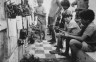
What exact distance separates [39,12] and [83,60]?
3343mm

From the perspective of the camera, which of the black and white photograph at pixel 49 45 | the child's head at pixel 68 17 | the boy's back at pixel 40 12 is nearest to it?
the black and white photograph at pixel 49 45

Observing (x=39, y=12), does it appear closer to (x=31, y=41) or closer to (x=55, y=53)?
(x=31, y=41)

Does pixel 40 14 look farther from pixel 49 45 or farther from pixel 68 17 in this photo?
pixel 68 17

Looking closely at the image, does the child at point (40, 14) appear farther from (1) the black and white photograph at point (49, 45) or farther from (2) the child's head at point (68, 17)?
(2) the child's head at point (68, 17)

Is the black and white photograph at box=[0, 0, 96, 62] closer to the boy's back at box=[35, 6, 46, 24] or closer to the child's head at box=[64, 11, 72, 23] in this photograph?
the child's head at box=[64, 11, 72, 23]

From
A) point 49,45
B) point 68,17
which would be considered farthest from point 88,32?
point 49,45

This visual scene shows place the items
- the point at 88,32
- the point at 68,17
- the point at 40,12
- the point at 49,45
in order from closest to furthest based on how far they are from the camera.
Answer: the point at 88,32, the point at 68,17, the point at 49,45, the point at 40,12

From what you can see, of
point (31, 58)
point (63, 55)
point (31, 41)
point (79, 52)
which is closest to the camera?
point (79, 52)

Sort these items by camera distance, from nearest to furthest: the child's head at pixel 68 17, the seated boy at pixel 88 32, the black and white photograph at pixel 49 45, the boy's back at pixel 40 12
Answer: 1. the black and white photograph at pixel 49 45
2. the seated boy at pixel 88 32
3. the child's head at pixel 68 17
4. the boy's back at pixel 40 12

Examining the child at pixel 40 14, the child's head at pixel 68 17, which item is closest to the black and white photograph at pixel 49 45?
the child's head at pixel 68 17

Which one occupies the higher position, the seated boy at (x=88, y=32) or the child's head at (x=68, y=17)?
the child's head at (x=68, y=17)

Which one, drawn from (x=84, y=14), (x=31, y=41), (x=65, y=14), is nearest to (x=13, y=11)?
(x=84, y=14)

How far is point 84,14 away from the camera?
9.73 feet

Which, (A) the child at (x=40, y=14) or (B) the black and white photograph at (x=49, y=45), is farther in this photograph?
(A) the child at (x=40, y=14)
